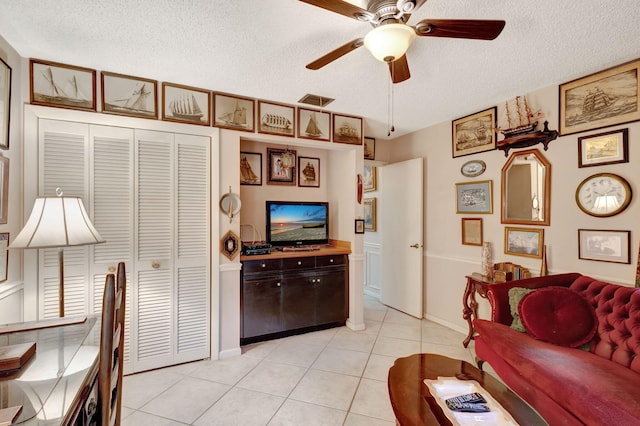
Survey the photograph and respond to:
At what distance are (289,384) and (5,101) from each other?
283cm

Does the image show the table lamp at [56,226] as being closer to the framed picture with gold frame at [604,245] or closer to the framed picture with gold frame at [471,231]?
the framed picture with gold frame at [471,231]

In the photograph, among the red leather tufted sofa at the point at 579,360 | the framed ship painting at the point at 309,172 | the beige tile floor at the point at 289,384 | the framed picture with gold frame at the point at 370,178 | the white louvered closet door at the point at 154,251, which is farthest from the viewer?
the framed picture with gold frame at the point at 370,178

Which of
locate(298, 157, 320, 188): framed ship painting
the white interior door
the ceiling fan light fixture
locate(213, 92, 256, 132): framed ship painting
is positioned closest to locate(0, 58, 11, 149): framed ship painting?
locate(213, 92, 256, 132): framed ship painting

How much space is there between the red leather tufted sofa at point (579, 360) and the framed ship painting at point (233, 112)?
106 inches

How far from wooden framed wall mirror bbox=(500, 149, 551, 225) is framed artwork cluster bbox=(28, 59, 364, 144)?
1.64 metres

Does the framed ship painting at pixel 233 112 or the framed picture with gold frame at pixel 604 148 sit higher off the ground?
the framed ship painting at pixel 233 112

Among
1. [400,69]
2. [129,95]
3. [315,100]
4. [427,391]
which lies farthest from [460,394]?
[129,95]

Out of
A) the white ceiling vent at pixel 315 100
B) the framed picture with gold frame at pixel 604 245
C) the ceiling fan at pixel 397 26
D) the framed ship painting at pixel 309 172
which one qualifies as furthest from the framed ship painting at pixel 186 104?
the framed picture with gold frame at pixel 604 245

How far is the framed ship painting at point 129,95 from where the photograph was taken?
239 centimetres

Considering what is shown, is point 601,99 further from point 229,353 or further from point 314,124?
point 229,353

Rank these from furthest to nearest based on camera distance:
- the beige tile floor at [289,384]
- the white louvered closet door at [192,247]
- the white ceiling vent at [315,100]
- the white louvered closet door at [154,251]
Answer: the white ceiling vent at [315,100]
the white louvered closet door at [192,247]
the white louvered closet door at [154,251]
the beige tile floor at [289,384]

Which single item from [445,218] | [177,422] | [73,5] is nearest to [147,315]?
[177,422]

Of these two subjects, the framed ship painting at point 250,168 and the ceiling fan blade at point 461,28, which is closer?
the ceiling fan blade at point 461,28

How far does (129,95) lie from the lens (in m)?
2.47
